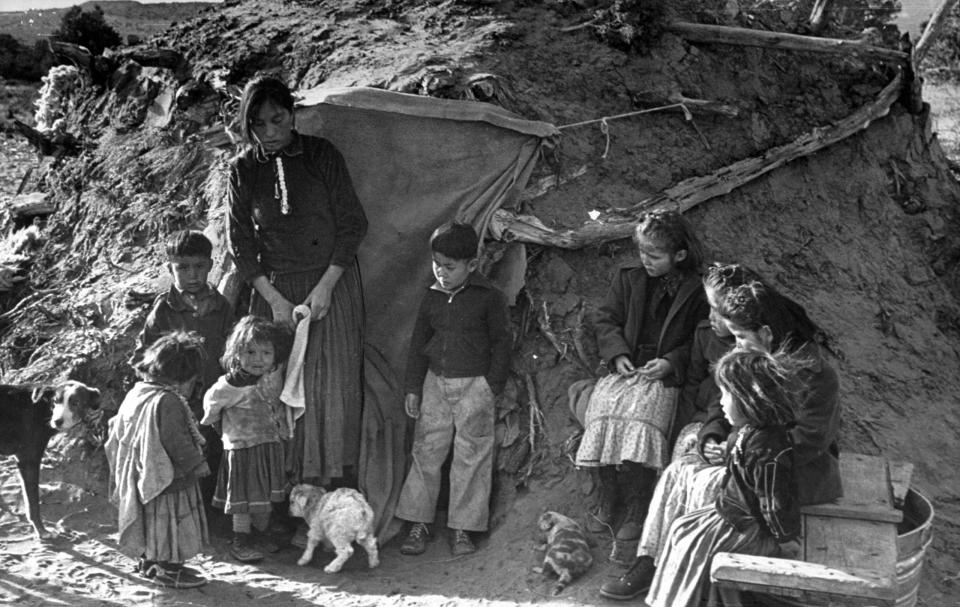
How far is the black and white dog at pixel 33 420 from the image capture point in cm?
517

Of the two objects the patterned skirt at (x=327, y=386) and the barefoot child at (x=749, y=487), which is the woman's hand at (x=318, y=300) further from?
the barefoot child at (x=749, y=487)

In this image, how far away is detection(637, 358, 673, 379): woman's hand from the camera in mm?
4676

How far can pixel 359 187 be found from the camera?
18.7 ft

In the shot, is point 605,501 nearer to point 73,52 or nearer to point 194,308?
point 194,308

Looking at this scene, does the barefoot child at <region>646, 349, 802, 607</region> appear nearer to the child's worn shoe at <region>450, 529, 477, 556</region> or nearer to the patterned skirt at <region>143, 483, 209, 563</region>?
the child's worn shoe at <region>450, 529, 477, 556</region>

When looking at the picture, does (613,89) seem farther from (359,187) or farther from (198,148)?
(198,148)

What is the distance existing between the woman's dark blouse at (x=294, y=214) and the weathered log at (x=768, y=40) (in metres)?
2.69

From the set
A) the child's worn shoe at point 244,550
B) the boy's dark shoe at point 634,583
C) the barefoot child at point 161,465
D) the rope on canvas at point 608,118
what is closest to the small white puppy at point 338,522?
the child's worn shoe at point 244,550

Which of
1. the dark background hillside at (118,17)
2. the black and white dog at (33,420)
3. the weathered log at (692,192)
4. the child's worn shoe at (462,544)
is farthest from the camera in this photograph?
the dark background hillside at (118,17)

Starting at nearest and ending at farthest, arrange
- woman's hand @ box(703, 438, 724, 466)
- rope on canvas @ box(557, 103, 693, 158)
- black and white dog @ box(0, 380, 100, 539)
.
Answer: woman's hand @ box(703, 438, 724, 466) → black and white dog @ box(0, 380, 100, 539) → rope on canvas @ box(557, 103, 693, 158)

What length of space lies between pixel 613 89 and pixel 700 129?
56 centimetres

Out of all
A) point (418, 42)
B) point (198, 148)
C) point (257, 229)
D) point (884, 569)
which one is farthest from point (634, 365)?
point (198, 148)

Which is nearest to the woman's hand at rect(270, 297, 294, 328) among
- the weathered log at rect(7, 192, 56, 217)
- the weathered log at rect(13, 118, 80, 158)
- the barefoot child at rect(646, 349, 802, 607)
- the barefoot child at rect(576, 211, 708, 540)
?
the barefoot child at rect(576, 211, 708, 540)

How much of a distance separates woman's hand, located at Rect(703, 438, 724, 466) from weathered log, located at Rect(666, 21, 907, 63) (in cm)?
326
